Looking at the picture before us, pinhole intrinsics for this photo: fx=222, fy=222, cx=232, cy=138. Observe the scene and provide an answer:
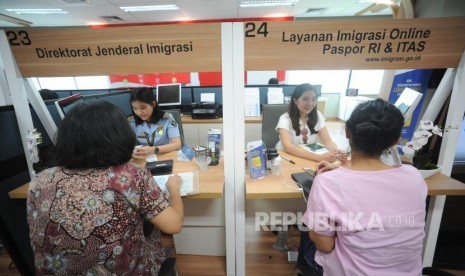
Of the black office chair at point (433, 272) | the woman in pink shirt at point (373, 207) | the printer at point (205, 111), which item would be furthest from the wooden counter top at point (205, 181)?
the printer at point (205, 111)

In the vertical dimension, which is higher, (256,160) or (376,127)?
(376,127)

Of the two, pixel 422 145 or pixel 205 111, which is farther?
pixel 205 111

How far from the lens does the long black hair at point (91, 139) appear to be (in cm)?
75

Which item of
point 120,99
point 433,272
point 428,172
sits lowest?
point 433,272

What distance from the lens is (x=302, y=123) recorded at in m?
2.01

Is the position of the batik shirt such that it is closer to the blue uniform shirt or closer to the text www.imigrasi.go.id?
the blue uniform shirt

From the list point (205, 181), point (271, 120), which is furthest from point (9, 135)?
point (271, 120)

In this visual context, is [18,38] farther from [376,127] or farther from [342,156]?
→ [342,156]

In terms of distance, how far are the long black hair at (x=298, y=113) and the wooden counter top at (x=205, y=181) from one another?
0.77 metres

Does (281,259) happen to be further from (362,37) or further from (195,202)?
(362,37)

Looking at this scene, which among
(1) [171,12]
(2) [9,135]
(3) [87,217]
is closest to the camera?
(3) [87,217]

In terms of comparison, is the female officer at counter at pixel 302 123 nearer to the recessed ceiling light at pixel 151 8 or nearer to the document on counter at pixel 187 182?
the document on counter at pixel 187 182

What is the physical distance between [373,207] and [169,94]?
361cm

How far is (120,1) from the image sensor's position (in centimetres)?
428
